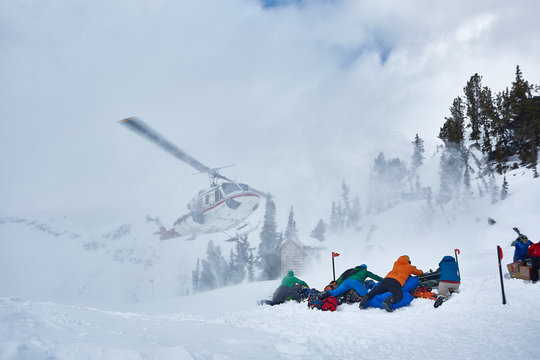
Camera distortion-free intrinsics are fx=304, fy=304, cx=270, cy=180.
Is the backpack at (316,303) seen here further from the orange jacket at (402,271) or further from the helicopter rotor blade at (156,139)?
the helicopter rotor blade at (156,139)

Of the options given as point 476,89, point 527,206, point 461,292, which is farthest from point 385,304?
point 476,89

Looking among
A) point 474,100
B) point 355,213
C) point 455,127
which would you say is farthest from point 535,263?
point 355,213

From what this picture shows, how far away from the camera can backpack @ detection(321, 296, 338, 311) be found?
27.3 ft

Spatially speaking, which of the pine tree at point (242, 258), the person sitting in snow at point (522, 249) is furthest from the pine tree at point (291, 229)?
the person sitting in snow at point (522, 249)

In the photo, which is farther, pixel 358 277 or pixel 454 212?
pixel 454 212

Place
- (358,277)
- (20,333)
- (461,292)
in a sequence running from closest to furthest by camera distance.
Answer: (20,333)
(461,292)
(358,277)

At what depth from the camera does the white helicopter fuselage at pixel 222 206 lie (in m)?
24.7

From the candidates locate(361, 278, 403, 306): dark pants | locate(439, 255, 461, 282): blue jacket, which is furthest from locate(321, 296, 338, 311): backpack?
locate(439, 255, 461, 282): blue jacket

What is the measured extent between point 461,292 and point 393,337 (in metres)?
4.50

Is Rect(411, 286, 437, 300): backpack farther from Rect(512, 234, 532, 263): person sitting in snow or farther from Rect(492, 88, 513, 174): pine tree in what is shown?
Rect(492, 88, 513, 174): pine tree

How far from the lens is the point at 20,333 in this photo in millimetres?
3375

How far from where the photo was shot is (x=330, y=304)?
8391 millimetres

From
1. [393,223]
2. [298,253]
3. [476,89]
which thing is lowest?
[298,253]

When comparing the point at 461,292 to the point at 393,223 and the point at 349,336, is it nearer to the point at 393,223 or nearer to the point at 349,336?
the point at 349,336
